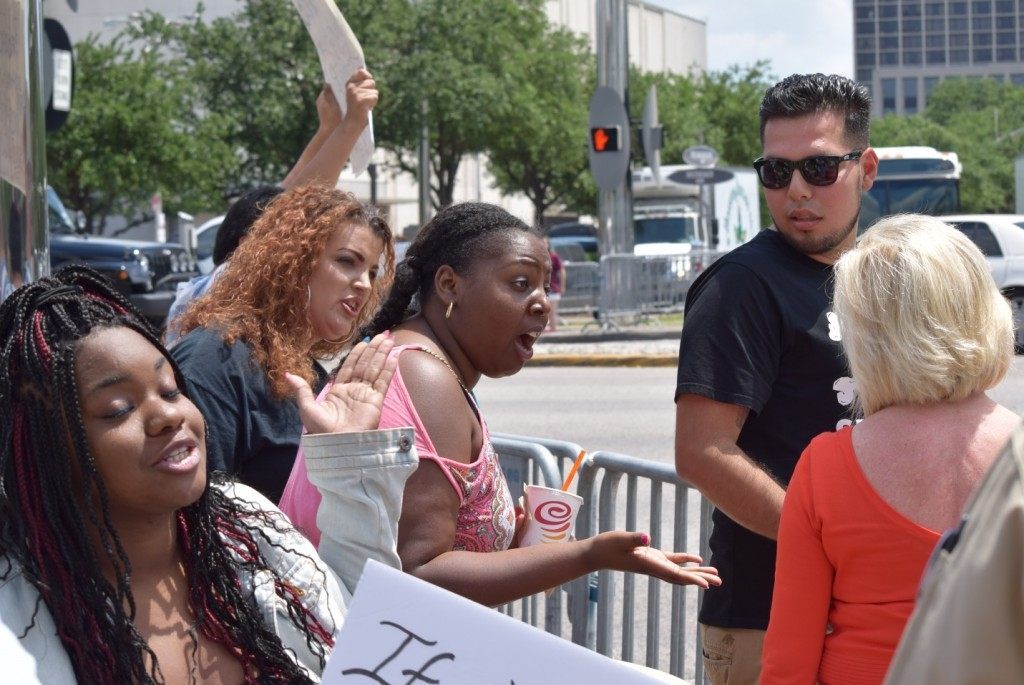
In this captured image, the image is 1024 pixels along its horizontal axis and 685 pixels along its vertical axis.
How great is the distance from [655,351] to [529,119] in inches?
981

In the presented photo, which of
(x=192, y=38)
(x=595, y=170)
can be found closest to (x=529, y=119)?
(x=192, y=38)

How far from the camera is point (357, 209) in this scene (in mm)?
3949

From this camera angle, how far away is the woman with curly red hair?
3502 millimetres

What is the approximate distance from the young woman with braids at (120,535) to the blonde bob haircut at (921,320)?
1023mm

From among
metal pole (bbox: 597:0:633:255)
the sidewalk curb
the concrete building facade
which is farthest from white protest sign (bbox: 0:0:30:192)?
the concrete building facade

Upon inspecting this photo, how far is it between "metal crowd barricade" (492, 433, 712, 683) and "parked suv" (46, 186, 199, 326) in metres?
15.5

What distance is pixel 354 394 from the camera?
2656mm

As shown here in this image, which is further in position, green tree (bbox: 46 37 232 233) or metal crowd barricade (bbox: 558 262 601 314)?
green tree (bbox: 46 37 232 233)

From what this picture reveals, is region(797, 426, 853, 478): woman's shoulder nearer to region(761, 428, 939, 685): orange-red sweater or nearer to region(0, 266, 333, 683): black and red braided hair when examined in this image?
region(761, 428, 939, 685): orange-red sweater

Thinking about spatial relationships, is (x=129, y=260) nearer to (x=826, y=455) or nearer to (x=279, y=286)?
(x=279, y=286)

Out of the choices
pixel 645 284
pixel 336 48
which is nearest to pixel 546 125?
pixel 645 284

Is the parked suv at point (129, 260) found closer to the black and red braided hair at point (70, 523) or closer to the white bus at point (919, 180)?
the white bus at point (919, 180)

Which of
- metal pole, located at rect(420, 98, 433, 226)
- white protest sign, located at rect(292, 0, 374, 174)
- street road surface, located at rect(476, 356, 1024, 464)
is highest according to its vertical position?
metal pole, located at rect(420, 98, 433, 226)

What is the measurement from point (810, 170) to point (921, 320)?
0.91 m
